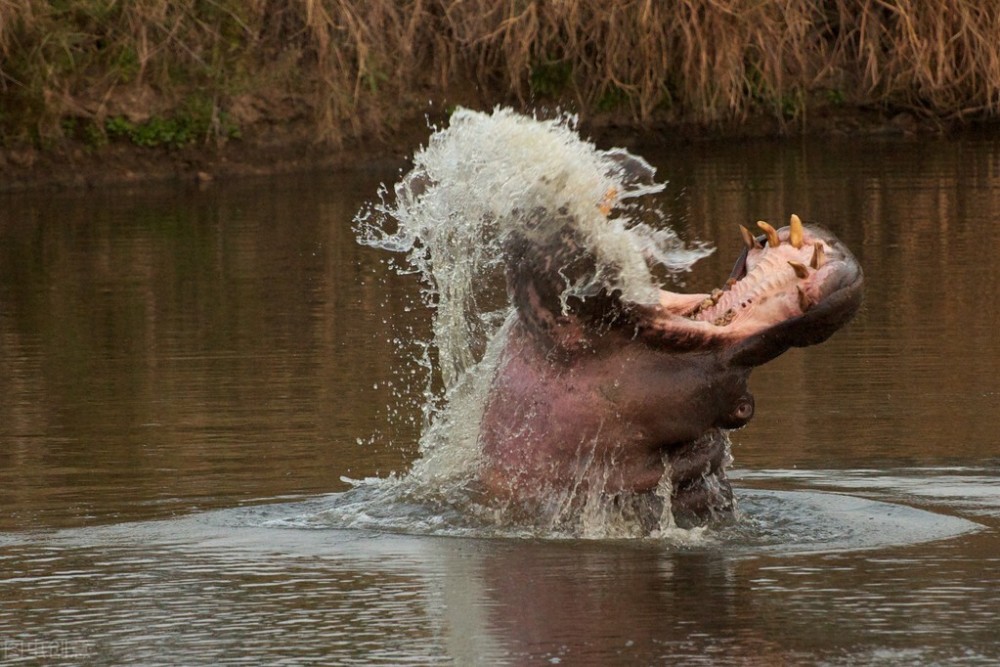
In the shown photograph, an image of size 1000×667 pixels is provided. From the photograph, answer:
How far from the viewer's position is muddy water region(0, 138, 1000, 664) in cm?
504

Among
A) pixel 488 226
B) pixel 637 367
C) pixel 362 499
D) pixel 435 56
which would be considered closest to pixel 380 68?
pixel 435 56

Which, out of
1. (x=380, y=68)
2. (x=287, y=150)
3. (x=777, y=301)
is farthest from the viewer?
(x=287, y=150)

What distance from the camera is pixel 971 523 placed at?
248 inches

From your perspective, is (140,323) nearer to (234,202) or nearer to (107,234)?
(107,234)

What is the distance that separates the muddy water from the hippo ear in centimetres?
64

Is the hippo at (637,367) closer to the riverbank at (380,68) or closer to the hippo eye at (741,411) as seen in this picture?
the hippo eye at (741,411)

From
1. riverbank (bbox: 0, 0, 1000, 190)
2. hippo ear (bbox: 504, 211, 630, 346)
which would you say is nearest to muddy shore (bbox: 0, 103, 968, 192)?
riverbank (bbox: 0, 0, 1000, 190)

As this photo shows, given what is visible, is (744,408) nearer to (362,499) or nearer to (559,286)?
(559,286)

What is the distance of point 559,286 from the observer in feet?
19.0

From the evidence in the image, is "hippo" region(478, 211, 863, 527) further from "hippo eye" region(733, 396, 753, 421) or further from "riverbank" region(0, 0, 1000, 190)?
"riverbank" region(0, 0, 1000, 190)

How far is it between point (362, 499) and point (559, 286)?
1.32 meters

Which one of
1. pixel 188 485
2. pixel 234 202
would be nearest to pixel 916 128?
pixel 234 202

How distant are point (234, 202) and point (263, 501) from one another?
10706 mm

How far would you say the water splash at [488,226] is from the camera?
584 cm
